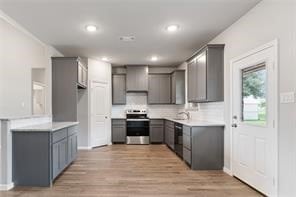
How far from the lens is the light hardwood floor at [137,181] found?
3.57 m

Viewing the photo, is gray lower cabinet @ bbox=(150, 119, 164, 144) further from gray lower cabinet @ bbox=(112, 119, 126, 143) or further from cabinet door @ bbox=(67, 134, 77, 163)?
cabinet door @ bbox=(67, 134, 77, 163)

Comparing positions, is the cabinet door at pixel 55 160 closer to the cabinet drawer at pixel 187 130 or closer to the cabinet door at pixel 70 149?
the cabinet door at pixel 70 149

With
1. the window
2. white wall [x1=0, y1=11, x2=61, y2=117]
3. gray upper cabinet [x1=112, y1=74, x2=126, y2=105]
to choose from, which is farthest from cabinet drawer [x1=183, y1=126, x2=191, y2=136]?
gray upper cabinet [x1=112, y1=74, x2=126, y2=105]

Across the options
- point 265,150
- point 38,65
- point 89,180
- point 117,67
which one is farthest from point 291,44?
point 117,67

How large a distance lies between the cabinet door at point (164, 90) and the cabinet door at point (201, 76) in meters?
3.22

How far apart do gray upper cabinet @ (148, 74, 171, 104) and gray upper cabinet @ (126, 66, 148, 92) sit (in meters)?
0.25

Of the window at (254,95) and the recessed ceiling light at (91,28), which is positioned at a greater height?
the recessed ceiling light at (91,28)

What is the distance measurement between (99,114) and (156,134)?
2.06 m

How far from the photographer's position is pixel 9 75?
4.23 m

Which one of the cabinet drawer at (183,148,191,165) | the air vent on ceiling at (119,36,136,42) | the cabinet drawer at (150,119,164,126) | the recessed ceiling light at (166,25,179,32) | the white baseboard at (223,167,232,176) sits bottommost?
the white baseboard at (223,167,232,176)

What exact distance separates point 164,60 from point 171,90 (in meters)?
1.29

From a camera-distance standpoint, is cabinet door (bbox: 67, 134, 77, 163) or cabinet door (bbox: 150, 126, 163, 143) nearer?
cabinet door (bbox: 67, 134, 77, 163)

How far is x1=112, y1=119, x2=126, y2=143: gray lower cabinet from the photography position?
8.30m

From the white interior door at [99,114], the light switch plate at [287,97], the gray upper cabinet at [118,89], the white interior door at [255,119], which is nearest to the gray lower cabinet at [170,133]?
the gray upper cabinet at [118,89]
